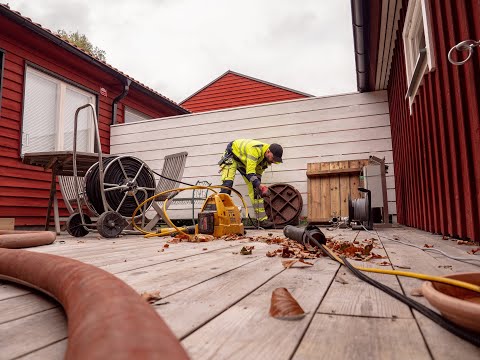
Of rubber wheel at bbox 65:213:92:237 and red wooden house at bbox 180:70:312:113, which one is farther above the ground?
red wooden house at bbox 180:70:312:113

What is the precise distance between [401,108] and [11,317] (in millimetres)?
5770

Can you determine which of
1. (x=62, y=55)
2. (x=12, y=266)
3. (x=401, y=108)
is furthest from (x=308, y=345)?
(x=62, y=55)

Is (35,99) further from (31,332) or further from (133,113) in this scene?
(31,332)

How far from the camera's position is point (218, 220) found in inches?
164

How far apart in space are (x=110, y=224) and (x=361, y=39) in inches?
183

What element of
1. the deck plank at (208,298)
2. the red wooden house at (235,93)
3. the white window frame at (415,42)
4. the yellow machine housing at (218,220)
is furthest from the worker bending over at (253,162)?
the red wooden house at (235,93)

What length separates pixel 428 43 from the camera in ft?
9.36

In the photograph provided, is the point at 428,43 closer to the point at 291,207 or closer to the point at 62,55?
the point at 291,207

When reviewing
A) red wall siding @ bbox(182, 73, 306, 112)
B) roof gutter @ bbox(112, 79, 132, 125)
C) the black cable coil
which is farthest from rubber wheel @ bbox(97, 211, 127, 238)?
red wall siding @ bbox(182, 73, 306, 112)

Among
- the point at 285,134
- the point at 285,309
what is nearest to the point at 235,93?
the point at 285,134

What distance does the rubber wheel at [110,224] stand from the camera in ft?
13.4

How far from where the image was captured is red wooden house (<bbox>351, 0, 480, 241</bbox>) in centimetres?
256

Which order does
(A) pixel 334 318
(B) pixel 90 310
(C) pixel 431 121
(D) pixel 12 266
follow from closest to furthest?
1. (B) pixel 90 310
2. (A) pixel 334 318
3. (D) pixel 12 266
4. (C) pixel 431 121

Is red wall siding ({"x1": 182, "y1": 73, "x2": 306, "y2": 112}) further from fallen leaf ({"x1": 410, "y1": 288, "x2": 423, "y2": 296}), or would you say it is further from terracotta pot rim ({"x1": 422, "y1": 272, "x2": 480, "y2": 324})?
terracotta pot rim ({"x1": 422, "y1": 272, "x2": 480, "y2": 324})
